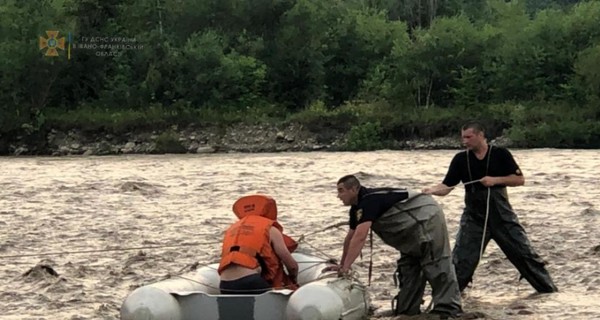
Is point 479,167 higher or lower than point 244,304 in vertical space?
higher

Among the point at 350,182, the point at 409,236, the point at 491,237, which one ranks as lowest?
the point at 491,237

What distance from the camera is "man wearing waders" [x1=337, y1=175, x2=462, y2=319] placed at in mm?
7477

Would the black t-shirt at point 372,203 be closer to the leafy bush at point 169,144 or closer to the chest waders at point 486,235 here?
the chest waders at point 486,235

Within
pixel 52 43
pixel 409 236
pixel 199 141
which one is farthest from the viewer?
pixel 52 43

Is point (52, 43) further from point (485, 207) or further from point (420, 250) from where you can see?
point (420, 250)

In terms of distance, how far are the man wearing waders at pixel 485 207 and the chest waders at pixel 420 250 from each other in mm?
536

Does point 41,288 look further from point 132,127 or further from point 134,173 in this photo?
point 132,127

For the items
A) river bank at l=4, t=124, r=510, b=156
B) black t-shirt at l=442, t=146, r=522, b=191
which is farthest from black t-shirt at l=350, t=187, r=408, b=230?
river bank at l=4, t=124, r=510, b=156

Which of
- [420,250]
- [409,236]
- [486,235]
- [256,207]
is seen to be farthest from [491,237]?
[256,207]

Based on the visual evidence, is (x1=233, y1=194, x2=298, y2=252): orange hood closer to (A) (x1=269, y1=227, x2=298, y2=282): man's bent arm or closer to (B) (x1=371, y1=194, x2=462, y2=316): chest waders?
(A) (x1=269, y1=227, x2=298, y2=282): man's bent arm

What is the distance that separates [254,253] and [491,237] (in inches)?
96.7

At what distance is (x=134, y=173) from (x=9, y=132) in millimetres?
11983

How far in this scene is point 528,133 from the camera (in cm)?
3119

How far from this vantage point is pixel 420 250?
7.91 meters
